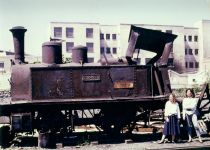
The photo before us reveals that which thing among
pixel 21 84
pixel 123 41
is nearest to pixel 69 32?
pixel 123 41

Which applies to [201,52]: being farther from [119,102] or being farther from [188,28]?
[119,102]

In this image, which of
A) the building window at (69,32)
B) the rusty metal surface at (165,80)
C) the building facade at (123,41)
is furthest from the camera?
the building facade at (123,41)

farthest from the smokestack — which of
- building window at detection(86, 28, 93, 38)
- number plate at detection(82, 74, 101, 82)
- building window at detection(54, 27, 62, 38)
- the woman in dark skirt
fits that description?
building window at detection(86, 28, 93, 38)

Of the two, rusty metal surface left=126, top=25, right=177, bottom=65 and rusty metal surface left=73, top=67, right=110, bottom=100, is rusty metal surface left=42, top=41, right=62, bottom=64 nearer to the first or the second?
rusty metal surface left=73, top=67, right=110, bottom=100

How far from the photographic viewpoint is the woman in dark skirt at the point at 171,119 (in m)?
10.2

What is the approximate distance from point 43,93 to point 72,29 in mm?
46983

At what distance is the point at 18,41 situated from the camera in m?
11.4

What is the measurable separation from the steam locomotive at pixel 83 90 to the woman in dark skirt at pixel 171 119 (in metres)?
0.52

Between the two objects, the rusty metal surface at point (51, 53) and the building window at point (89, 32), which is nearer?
the rusty metal surface at point (51, 53)

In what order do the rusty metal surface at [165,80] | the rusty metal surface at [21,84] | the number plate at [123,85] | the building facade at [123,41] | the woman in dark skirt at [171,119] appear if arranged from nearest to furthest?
the woman in dark skirt at [171,119]
the rusty metal surface at [21,84]
the number plate at [123,85]
the rusty metal surface at [165,80]
the building facade at [123,41]

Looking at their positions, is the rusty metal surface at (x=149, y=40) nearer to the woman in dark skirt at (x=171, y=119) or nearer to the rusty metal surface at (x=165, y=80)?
the rusty metal surface at (x=165, y=80)

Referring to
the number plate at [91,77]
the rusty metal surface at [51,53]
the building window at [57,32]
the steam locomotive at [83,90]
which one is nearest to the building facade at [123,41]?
the building window at [57,32]

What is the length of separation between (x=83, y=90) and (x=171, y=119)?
10.4 ft

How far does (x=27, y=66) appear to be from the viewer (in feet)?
35.7
